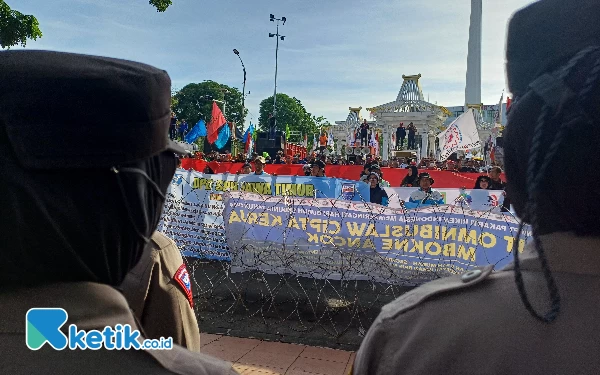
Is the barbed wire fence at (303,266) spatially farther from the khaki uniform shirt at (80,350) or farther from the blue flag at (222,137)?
the blue flag at (222,137)

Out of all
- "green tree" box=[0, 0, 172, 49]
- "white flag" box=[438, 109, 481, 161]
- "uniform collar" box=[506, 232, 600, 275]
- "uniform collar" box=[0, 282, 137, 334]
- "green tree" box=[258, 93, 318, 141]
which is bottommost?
"uniform collar" box=[0, 282, 137, 334]

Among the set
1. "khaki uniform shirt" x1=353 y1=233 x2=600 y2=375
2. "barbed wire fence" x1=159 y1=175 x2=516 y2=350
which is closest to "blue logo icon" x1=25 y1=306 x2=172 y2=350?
"khaki uniform shirt" x1=353 y1=233 x2=600 y2=375

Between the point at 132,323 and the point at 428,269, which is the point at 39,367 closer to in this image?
the point at 132,323

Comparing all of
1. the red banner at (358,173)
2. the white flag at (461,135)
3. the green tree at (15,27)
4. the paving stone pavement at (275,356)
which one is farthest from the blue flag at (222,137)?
the paving stone pavement at (275,356)

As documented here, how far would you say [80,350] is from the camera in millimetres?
925

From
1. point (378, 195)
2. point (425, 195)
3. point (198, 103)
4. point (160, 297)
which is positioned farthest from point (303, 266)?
point (198, 103)

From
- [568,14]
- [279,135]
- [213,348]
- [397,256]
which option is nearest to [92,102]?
[568,14]

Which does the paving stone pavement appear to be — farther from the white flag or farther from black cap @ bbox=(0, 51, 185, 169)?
the white flag

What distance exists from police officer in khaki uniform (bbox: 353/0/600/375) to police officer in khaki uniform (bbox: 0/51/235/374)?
427mm

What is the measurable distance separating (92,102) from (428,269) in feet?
15.0

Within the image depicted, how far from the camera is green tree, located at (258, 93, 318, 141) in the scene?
7544 centimetres

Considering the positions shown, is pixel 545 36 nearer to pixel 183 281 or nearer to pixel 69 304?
pixel 69 304

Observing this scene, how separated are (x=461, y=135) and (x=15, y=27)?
10.7 meters

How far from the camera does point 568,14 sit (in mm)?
978
